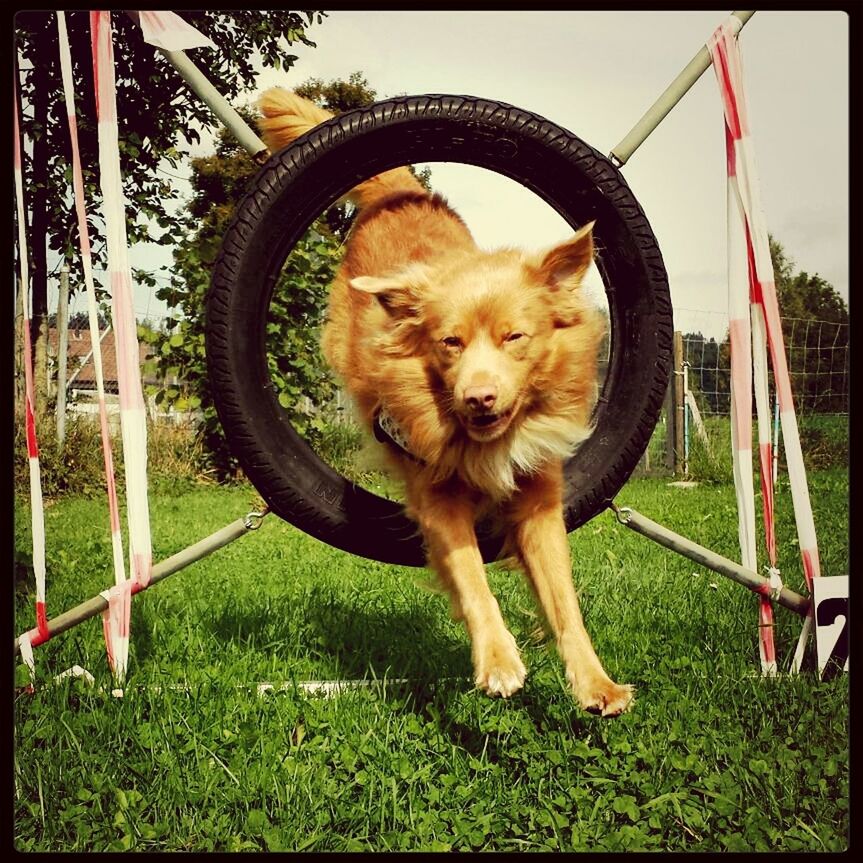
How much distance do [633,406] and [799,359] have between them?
8.19 m

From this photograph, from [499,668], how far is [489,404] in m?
0.82

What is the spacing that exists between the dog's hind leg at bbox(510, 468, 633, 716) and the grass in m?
0.31

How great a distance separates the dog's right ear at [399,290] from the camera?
2930 millimetres

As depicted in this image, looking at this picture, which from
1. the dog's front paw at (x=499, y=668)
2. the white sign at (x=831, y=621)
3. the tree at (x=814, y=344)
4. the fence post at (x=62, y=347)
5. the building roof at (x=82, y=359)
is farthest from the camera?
the tree at (x=814, y=344)

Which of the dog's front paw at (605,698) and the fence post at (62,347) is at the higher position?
the fence post at (62,347)

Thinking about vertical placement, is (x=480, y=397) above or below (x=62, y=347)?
below

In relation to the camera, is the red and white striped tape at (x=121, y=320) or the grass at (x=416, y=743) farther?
the red and white striped tape at (x=121, y=320)

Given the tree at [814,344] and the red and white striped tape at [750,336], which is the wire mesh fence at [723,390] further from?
the red and white striped tape at [750,336]

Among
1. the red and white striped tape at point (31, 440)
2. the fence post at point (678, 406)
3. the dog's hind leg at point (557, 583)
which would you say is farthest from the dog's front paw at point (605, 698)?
the fence post at point (678, 406)

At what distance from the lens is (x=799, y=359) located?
10.4 m

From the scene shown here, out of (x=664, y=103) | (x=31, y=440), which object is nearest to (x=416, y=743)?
(x=31, y=440)

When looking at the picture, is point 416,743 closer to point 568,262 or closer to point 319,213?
point 568,262

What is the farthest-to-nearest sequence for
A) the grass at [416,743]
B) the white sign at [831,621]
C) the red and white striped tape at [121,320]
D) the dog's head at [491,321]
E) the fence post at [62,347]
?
the fence post at [62,347], the white sign at [831,621], the red and white striped tape at [121,320], the dog's head at [491,321], the grass at [416,743]

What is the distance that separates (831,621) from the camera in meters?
3.43
